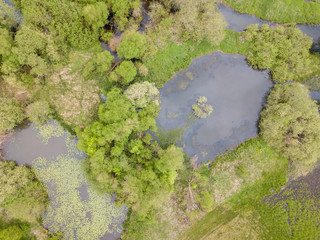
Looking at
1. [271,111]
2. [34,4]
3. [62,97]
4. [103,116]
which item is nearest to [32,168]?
[62,97]

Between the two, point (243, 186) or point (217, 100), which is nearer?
point (243, 186)

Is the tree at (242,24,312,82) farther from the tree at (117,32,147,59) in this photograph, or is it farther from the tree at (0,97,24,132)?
the tree at (0,97,24,132)

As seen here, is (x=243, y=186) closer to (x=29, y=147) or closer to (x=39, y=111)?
(x=39, y=111)

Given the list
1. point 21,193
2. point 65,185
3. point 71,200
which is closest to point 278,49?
point 65,185

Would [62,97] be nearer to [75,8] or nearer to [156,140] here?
[75,8]

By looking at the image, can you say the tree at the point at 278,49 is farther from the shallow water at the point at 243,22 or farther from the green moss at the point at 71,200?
the green moss at the point at 71,200

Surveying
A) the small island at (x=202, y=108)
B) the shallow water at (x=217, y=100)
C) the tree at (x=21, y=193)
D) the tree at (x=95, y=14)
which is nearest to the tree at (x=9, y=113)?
the tree at (x=21, y=193)
